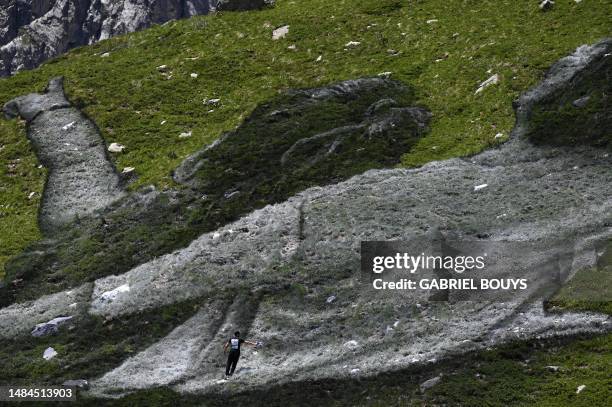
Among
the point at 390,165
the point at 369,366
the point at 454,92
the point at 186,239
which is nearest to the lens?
the point at 369,366

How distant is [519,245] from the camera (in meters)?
31.1

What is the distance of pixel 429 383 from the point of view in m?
24.3

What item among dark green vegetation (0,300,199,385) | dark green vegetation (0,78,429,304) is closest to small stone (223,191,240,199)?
dark green vegetation (0,78,429,304)

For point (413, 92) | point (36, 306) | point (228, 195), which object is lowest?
point (36, 306)

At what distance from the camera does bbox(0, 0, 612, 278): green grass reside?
43.0 m

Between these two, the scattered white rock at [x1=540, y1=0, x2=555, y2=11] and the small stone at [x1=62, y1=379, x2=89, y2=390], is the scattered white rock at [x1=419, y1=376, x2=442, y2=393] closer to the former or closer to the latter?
the small stone at [x1=62, y1=379, x2=89, y2=390]

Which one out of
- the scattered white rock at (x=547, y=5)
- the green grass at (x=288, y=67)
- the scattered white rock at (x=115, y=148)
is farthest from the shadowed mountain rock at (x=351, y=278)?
the scattered white rock at (x=547, y=5)

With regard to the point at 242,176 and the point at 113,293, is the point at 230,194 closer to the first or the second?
the point at 242,176

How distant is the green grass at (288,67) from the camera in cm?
4297

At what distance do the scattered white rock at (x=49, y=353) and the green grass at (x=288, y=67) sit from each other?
9612 millimetres

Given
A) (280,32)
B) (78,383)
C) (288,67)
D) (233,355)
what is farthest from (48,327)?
(280,32)

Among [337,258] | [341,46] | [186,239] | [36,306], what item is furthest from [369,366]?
[341,46]

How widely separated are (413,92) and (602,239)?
62.0 ft

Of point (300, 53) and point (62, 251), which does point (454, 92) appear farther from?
point (62, 251)
